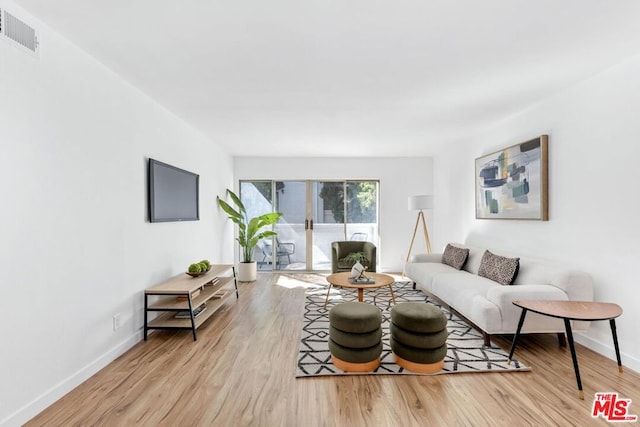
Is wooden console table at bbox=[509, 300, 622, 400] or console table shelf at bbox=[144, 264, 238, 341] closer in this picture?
wooden console table at bbox=[509, 300, 622, 400]

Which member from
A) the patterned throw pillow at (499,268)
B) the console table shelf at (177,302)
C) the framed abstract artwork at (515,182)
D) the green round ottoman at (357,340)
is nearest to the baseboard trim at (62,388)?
the console table shelf at (177,302)

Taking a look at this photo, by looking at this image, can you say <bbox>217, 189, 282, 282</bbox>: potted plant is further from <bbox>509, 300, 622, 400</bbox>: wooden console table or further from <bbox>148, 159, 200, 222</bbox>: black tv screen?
<bbox>509, 300, 622, 400</bbox>: wooden console table

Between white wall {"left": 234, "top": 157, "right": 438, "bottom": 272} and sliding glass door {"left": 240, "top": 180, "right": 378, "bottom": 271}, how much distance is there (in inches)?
6.8

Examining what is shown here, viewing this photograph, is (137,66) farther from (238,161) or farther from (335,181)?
(335,181)

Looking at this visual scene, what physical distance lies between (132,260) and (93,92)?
150 centimetres

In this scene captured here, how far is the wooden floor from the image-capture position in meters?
1.98

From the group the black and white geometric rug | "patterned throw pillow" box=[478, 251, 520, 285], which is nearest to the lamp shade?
"patterned throw pillow" box=[478, 251, 520, 285]

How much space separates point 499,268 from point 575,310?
1.39m

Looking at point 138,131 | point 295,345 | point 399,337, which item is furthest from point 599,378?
point 138,131

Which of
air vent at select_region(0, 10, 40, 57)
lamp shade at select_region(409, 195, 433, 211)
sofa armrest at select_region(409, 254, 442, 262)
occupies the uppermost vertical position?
air vent at select_region(0, 10, 40, 57)

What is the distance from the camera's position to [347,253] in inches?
229

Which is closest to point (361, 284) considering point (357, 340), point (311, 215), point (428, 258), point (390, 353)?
point (390, 353)

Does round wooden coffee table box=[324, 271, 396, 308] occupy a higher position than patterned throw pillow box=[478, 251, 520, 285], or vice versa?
patterned throw pillow box=[478, 251, 520, 285]

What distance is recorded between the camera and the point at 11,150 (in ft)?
6.13
